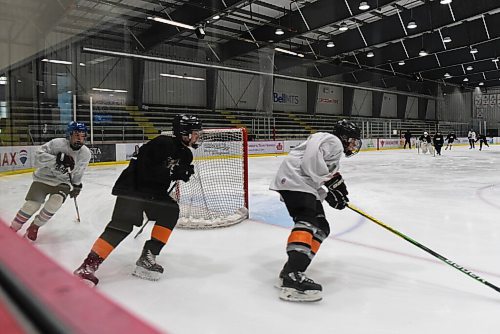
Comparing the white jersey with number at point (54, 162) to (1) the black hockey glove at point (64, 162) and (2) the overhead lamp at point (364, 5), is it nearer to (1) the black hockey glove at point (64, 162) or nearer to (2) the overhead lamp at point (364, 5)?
(1) the black hockey glove at point (64, 162)

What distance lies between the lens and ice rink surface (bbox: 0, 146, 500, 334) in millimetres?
1662

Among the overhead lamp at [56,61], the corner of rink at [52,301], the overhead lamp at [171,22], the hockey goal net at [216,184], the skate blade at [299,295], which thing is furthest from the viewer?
the overhead lamp at [171,22]

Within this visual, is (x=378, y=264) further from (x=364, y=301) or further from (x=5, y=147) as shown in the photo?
(x=5, y=147)

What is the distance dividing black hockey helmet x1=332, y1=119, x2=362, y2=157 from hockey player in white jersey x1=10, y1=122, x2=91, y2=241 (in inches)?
71.3

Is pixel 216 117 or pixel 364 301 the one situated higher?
pixel 216 117

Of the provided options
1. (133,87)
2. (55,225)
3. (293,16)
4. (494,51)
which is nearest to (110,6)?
(133,87)

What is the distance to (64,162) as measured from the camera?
287cm

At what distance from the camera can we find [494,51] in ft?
57.2

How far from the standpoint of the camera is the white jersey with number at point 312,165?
2.01m

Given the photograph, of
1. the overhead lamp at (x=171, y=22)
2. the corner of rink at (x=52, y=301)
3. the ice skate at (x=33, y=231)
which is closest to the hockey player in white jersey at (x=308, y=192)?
the corner of rink at (x=52, y=301)

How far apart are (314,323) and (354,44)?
49.6 feet

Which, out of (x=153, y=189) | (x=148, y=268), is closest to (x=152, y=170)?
(x=153, y=189)

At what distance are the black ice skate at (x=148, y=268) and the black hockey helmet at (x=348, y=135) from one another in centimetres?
117

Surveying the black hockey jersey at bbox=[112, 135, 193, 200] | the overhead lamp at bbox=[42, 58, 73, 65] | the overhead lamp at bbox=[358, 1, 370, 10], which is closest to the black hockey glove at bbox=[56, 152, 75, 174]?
the black hockey jersey at bbox=[112, 135, 193, 200]
